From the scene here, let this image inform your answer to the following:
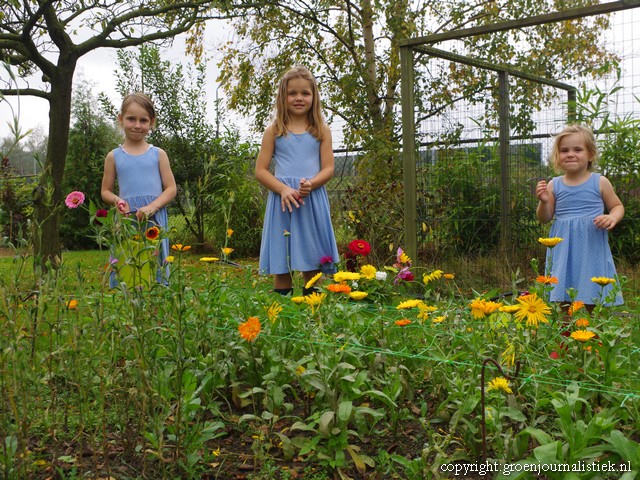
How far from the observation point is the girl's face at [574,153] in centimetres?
357

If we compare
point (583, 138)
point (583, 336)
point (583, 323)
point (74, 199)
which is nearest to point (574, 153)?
point (583, 138)

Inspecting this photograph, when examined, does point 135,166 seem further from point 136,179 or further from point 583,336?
point 583,336

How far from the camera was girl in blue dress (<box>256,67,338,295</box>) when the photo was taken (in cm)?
351

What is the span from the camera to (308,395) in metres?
2.10

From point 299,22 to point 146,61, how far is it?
2.77 meters

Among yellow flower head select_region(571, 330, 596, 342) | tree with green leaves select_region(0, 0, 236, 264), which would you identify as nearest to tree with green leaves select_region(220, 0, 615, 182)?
tree with green leaves select_region(0, 0, 236, 264)

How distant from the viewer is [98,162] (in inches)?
410

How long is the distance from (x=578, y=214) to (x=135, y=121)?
2495 millimetres

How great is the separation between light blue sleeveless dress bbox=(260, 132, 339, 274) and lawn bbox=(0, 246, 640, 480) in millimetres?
1089

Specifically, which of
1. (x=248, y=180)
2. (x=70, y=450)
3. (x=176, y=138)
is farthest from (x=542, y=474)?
(x=176, y=138)

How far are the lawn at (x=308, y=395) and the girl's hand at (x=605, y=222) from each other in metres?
1.04

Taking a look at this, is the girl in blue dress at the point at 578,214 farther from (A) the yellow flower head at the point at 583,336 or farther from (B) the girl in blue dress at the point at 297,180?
(A) the yellow flower head at the point at 583,336

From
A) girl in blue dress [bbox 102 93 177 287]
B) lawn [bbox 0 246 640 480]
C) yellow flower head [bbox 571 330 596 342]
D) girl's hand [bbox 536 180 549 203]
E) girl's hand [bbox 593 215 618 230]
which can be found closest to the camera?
lawn [bbox 0 246 640 480]

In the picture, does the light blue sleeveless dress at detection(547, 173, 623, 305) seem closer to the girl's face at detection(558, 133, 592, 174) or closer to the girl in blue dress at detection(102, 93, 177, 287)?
the girl's face at detection(558, 133, 592, 174)
